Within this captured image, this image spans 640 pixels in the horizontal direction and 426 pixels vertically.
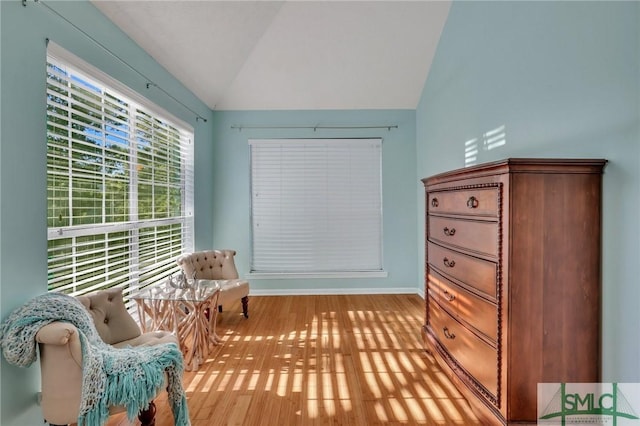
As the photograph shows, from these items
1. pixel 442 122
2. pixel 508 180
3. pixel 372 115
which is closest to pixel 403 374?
pixel 508 180

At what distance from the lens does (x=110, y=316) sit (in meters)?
1.89

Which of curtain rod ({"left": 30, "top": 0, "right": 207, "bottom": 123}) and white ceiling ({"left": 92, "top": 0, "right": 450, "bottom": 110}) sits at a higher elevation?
white ceiling ({"left": 92, "top": 0, "right": 450, "bottom": 110})

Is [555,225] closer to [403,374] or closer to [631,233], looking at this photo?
[631,233]

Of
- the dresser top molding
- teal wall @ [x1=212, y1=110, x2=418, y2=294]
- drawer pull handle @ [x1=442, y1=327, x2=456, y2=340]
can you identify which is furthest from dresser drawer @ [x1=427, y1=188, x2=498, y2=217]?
teal wall @ [x1=212, y1=110, x2=418, y2=294]

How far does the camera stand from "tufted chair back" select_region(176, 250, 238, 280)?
10.9ft

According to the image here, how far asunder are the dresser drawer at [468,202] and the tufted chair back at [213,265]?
232cm

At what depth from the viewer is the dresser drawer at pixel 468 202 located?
161 centimetres

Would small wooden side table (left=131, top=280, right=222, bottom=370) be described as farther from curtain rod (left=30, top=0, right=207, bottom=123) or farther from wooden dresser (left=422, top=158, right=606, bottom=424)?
wooden dresser (left=422, top=158, right=606, bottom=424)

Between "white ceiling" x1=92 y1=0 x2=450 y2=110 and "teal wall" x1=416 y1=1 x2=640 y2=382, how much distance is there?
785 mm

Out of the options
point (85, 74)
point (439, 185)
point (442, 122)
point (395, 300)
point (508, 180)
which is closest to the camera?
point (508, 180)

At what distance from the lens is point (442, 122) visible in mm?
3445

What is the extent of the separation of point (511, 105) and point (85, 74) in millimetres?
2953

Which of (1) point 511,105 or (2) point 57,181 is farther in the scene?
(1) point 511,105

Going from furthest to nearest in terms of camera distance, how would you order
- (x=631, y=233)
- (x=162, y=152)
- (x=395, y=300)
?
(x=395, y=300), (x=162, y=152), (x=631, y=233)
